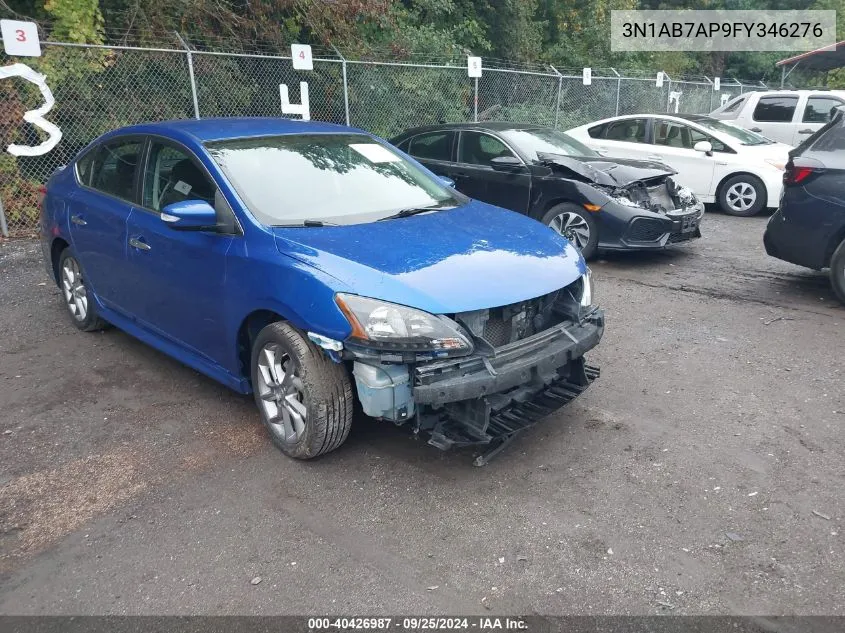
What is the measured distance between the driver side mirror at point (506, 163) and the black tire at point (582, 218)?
64 cm

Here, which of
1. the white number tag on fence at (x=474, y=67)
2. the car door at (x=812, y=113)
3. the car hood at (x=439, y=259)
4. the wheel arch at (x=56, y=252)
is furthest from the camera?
the car door at (x=812, y=113)

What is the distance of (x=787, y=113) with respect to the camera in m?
13.8

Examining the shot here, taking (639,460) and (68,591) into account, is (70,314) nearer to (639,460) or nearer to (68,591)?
(68,591)

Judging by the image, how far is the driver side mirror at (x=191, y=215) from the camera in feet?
12.4

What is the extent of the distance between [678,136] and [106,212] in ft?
29.2

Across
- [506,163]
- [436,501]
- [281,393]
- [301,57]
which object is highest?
[301,57]

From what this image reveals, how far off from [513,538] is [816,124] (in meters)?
13.8

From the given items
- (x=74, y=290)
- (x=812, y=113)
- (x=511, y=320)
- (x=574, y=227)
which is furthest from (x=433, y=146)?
(x=812, y=113)

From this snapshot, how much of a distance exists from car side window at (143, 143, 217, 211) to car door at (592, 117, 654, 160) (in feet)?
26.4

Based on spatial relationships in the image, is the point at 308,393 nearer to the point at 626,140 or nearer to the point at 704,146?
the point at 704,146

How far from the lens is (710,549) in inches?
117

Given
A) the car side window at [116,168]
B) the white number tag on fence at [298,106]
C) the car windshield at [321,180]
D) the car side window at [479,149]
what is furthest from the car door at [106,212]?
the white number tag on fence at [298,106]

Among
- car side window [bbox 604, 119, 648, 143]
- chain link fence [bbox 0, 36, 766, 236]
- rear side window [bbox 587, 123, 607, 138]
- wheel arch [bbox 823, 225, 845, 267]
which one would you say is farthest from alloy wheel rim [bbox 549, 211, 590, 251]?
chain link fence [bbox 0, 36, 766, 236]

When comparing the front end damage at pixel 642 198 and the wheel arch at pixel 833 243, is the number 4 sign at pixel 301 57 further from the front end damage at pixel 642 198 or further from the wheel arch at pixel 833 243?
the wheel arch at pixel 833 243
